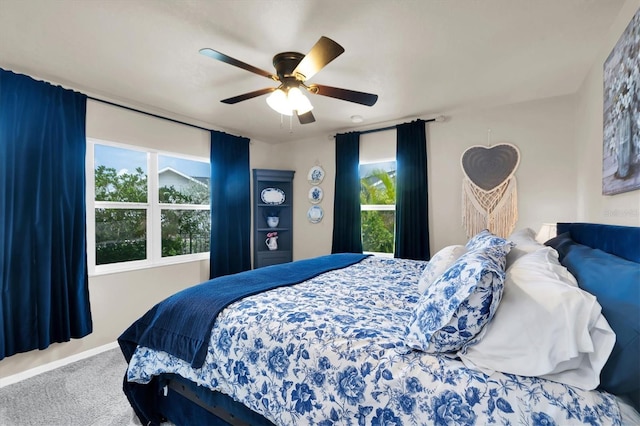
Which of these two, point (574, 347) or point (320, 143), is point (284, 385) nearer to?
point (574, 347)

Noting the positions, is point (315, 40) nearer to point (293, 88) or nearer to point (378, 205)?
point (293, 88)

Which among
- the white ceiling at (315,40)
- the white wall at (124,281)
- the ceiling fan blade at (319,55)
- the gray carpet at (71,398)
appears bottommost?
the gray carpet at (71,398)

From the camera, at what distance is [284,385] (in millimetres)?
1142

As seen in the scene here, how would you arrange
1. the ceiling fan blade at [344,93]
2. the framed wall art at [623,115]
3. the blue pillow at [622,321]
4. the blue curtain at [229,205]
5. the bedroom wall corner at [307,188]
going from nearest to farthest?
1. the blue pillow at [622,321]
2. the framed wall art at [623,115]
3. the ceiling fan blade at [344,93]
4. the blue curtain at [229,205]
5. the bedroom wall corner at [307,188]

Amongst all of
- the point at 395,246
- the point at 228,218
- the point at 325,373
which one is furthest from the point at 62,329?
the point at 395,246

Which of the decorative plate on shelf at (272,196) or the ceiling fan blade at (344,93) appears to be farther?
the decorative plate on shelf at (272,196)

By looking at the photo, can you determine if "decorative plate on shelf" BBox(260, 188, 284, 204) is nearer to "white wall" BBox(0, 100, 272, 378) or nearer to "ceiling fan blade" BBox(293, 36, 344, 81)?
"white wall" BBox(0, 100, 272, 378)

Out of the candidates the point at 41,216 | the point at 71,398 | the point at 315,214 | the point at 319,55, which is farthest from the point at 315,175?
the point at 71,398

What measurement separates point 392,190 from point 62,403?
3.52m

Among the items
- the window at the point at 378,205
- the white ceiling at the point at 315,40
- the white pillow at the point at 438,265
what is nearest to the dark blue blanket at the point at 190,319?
the white pillow at the point at 438,265

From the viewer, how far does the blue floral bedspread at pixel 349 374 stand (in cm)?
81

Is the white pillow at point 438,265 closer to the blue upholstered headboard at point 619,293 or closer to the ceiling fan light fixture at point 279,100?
the blue upholstered headboard at point 619,293

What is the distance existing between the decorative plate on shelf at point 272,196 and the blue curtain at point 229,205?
0.26 m

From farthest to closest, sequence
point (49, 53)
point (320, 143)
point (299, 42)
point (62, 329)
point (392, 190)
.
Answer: point (320, 143) → point (392, 190) → point (62, 329) → point (49, 53) → point (299, 42)
